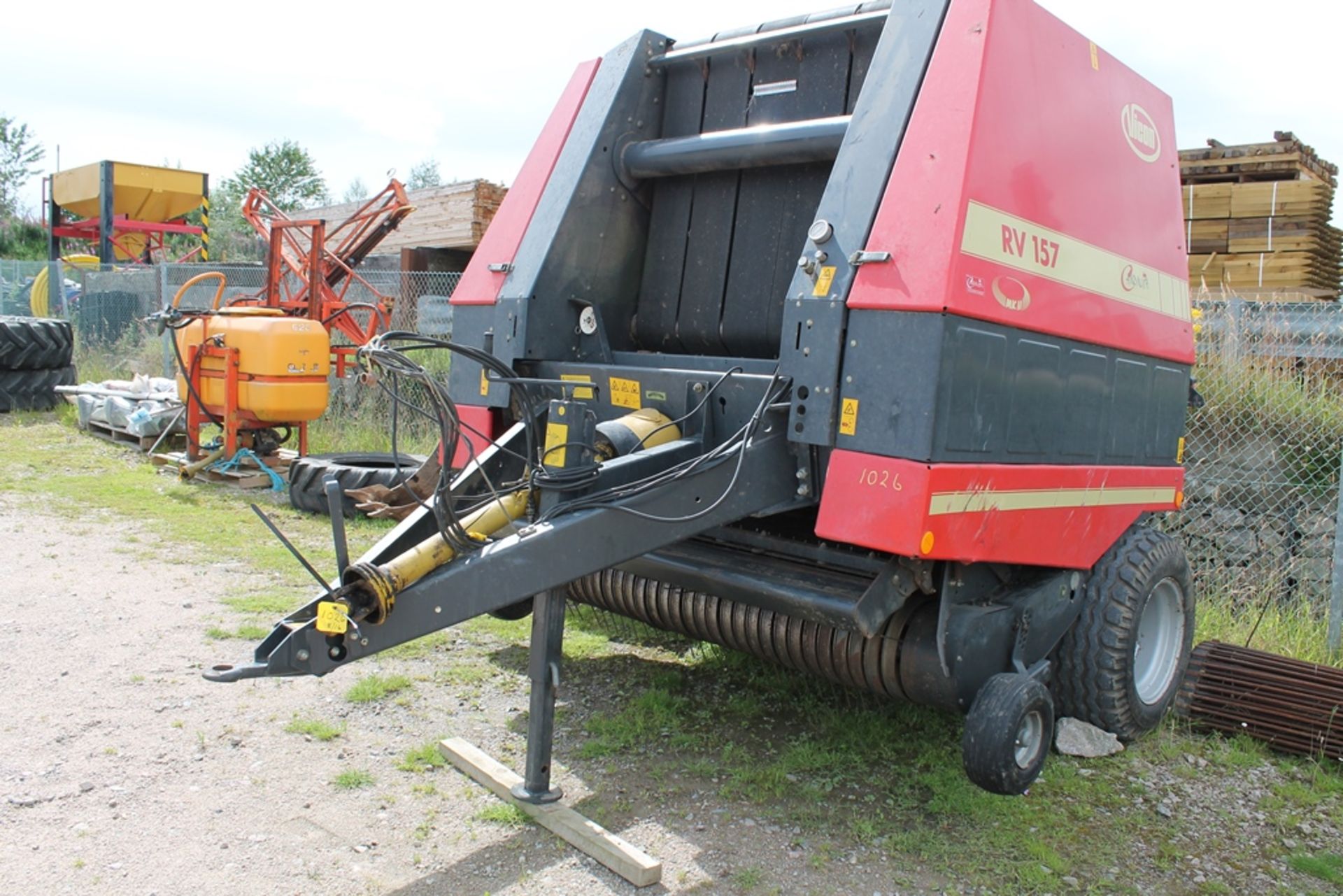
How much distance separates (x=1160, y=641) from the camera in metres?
4.43

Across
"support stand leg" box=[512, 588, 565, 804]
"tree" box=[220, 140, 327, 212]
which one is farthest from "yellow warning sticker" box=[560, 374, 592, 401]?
"tree" box=[220, 140, 327, 212]

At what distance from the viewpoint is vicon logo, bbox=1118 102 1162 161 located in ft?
12.7

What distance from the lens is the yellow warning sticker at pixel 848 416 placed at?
3.08 metres

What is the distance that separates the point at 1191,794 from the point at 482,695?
2.53 meters

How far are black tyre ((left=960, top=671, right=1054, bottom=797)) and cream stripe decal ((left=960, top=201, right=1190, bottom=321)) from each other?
4.01ft

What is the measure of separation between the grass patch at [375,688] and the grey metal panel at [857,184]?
1931 millimetres

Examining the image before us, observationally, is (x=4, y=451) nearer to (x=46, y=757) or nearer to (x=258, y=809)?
(x=46, y=757)

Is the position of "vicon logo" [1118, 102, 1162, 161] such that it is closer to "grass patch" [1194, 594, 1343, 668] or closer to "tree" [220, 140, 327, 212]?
"grass patch" [1194, 594, 1343, 668]

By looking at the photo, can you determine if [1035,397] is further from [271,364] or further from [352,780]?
[271,364]

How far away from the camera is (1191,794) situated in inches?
148

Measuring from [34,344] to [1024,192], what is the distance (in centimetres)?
1149

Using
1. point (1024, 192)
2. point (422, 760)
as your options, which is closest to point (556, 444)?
point (422, 760)

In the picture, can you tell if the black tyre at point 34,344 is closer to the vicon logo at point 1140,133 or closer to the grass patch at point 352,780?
the grass patch at point 352,780

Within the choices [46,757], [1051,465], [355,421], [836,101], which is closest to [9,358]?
[355,421]
